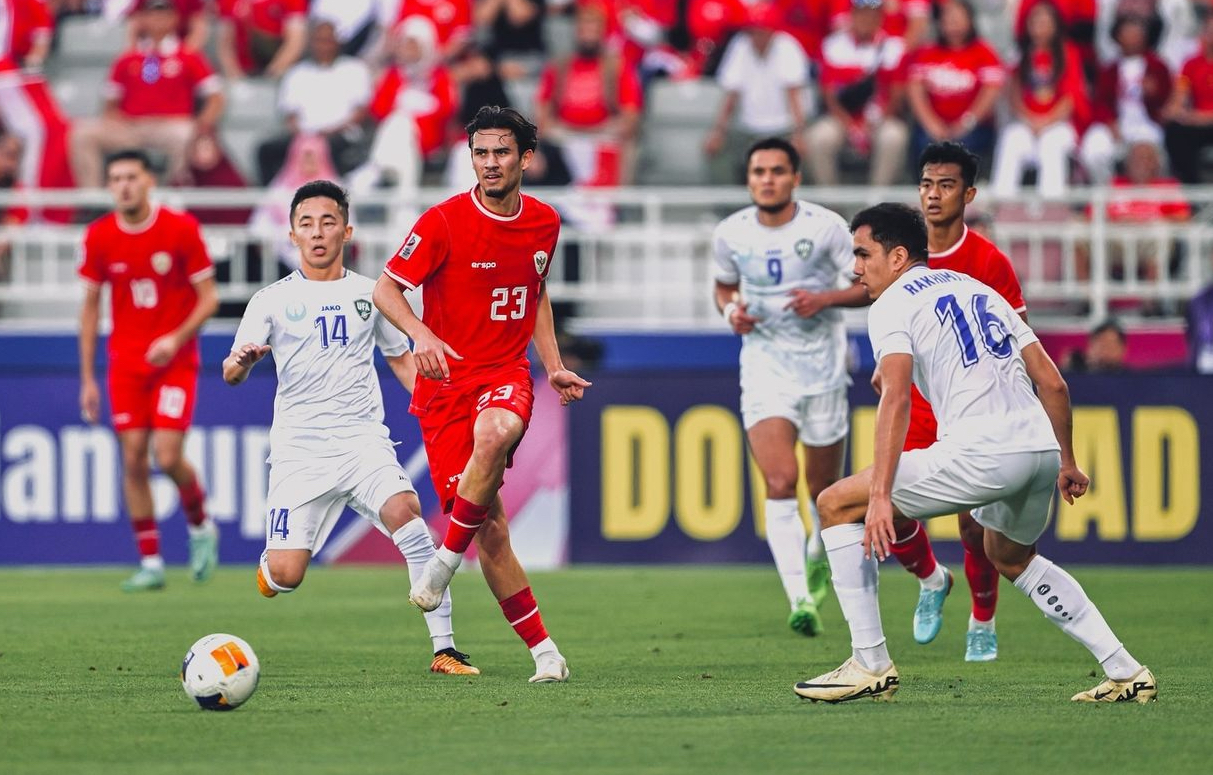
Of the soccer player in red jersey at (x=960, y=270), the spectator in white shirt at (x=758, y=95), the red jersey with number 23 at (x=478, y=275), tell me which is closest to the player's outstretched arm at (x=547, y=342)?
the red jersey with number 23 at (x=478, y=275)

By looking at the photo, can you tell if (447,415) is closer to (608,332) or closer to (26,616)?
(26,616)

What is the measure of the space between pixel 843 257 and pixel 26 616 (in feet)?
17.1

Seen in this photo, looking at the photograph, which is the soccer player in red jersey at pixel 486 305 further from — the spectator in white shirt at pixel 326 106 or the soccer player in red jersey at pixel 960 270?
the spectator in white shirt at pixel 326 106

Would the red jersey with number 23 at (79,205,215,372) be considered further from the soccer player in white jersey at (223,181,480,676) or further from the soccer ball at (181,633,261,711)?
the soccer ball at (181,633,261,711)

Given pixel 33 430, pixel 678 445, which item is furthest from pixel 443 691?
pixel 33 430

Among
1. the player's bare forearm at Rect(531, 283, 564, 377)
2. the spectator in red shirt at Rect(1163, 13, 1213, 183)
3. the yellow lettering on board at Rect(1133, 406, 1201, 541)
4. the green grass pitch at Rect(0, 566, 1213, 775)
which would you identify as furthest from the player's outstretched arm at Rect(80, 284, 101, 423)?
the spectator in red shirt at Rect(1163, 13, 1213, 183)

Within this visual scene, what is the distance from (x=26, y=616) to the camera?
11.6 meters

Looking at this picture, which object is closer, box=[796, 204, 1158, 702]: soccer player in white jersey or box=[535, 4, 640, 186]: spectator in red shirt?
box=[796, 204, 1158, 702]: soccer player in white jersey

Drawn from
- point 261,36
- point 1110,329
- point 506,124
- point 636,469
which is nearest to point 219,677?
point 506,124

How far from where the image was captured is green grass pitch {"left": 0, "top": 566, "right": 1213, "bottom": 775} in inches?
248

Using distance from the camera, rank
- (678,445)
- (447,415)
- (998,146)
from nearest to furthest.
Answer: (447,415) → (678,445) → (998,146)

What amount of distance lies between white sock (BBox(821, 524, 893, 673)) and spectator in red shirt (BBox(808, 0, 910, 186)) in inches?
438

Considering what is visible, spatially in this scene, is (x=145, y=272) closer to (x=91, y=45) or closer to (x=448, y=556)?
(x=448, y=556)

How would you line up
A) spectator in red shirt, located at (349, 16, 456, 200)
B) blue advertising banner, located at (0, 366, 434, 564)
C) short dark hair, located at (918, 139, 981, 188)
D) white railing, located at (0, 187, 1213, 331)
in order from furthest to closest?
spectator in red shirt, located at (349, 16, 456, 200)
white railing, located at (0, 187, 1213, 331)
blue advertising banner, located at (0, 366, 434, 564)
short dark hair, located at (918, 139, 981, 188)
